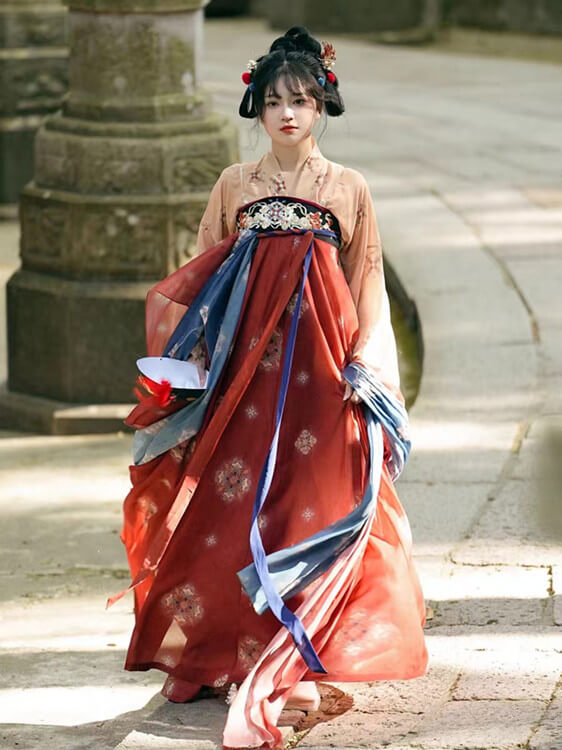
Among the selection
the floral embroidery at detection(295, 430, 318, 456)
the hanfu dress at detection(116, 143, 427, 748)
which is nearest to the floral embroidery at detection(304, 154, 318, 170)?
the hanfu dress at detection(116, 143, 427, 748)

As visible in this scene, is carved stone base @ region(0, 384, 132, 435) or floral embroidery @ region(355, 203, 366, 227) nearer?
floral embroidery @ region(355, 203, 366, 227)

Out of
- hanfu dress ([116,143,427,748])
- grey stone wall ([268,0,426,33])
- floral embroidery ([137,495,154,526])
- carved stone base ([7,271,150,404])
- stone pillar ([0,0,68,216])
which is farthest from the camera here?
grey stone wall ([268,0,426,33])

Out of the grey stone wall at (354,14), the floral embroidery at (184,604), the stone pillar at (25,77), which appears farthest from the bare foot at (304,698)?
the grey stone wall at (354,14)

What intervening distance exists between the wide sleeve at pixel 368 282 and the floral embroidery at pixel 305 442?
0.75ft

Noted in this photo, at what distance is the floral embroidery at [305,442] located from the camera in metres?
3.74

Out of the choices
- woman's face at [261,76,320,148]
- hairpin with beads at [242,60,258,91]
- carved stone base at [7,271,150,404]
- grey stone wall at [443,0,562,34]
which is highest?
hairpin with beads at [242,60,258,91]

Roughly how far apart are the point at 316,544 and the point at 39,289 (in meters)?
3.51

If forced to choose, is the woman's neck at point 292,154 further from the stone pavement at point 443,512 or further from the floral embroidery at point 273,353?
the stone pavement at point 443,512

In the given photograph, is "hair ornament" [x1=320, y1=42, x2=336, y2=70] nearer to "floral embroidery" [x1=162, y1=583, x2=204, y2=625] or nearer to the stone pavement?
"floral embroidery" [x1=162, y1=583, x2=204, y2=625]

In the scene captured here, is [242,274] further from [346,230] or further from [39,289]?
[39,289]

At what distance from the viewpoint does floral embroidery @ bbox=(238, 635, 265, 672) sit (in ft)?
12.1

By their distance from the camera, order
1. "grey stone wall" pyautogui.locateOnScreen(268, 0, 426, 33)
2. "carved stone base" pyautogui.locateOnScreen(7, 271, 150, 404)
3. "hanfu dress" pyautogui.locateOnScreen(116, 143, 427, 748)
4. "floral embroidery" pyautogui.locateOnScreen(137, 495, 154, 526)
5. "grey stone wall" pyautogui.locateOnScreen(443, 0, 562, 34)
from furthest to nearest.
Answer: "grey stone wall" pyautogui.locateOnScreen(268, 0, 426, 33) < "grey stone wall" pyautogui.locateOnScreen(443, 0, 562, 34) < "carved stone base" pyautogui.locateOnScreen(7, 271, 150, 404) < "floral embroidery" pyautogui.locateOnScreen(137, 495, 154, 526) < "hanfu dress" pyautogui.locateOnScreen(116, 143, 427, 748)

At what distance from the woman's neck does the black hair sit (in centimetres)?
9

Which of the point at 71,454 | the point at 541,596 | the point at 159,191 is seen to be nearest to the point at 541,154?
the point at 159,191
